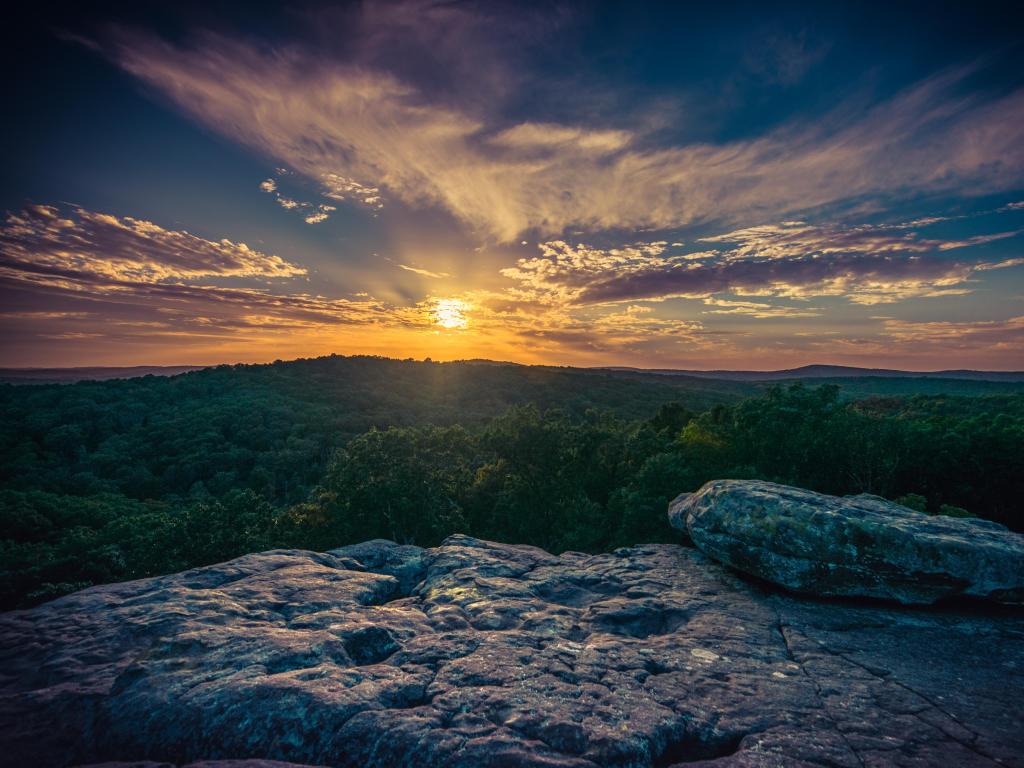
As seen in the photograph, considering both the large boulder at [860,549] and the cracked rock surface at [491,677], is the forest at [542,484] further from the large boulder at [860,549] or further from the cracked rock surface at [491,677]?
the cracked rock surface at [491,677]

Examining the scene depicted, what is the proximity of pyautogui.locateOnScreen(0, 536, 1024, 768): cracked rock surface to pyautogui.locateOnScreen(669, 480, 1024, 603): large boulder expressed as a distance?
0.68m

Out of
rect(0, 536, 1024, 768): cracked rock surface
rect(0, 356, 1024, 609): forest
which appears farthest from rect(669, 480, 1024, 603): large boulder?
rect(0, 356, 1024, 609): forest

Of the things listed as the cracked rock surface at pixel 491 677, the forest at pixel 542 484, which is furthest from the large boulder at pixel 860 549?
the forest at pixel 542 484

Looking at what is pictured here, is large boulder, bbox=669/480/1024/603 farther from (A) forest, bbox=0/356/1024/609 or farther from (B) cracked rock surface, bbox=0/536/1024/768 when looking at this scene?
(A) forest, bbox=0/356/1024/609

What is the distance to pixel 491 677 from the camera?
6.97 meters

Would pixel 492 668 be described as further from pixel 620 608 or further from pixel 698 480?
pixel 698 480

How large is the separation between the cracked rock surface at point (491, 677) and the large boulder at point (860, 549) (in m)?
0.68

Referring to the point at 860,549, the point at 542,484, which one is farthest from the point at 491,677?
the point at 542,484

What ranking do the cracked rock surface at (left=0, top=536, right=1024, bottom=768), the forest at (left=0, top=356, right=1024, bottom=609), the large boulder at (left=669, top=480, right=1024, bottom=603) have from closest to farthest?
the cracked rock surface at (left=0, top=536, right=1024, bottom=768) < the large boulder at (left=669, top=480, right=1024, bottom=603) < the forest at (left=0, top=356, right=1024, bottom=609)

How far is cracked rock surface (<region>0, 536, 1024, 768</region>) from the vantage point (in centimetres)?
554

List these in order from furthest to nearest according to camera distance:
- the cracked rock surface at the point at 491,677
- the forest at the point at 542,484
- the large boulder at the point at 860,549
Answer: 1. the forest at the point at 542,484
2. the large boulder at the point at 860,549
3. the cracked rock surface at the point at 491,677

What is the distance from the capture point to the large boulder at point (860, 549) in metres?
9.45

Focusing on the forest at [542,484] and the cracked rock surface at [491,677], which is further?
the forest at [542,484]

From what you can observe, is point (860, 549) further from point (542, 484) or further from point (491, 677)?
point (542, 484)
